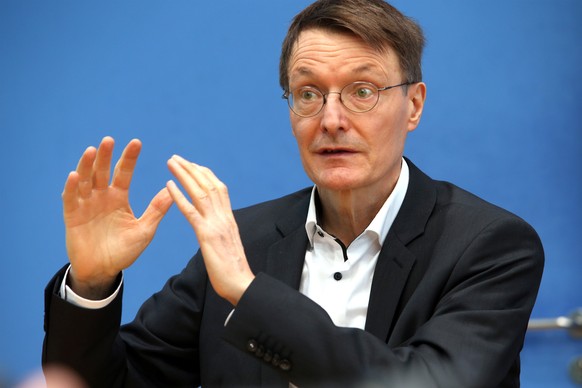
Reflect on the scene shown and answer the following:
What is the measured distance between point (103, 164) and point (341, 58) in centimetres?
56

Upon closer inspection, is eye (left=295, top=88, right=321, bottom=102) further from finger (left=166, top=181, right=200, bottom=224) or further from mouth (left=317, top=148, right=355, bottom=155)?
finger (left=166, top=181, right=200, bottom=224)

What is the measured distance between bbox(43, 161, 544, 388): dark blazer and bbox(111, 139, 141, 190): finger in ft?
0.74

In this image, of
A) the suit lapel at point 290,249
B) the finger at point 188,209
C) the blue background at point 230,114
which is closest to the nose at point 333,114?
the suit lapel at point 290,249

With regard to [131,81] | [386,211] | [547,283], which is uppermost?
[131,81]

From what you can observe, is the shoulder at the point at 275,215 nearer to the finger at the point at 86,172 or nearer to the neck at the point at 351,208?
the neck at the point at 351,208

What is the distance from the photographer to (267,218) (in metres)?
2.21

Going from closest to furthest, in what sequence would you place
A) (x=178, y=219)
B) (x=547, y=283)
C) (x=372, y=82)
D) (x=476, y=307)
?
(x=476, y=307) → (x=372, y=82) → (x=547, y=283) → (x=178, y=219)

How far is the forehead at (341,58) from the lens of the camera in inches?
76.7

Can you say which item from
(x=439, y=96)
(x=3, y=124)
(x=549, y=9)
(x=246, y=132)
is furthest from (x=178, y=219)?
(x=549, y=9)

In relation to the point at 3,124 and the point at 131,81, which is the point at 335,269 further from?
the point at 3,124

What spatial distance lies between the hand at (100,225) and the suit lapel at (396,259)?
481 millimetres

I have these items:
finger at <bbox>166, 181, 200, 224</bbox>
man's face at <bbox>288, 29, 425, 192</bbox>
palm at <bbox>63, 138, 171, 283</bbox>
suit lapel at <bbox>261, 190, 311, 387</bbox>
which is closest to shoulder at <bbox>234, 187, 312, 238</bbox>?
suit lapel at <bbox>261, 190, 311, 387</bbox>

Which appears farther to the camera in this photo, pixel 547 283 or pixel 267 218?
pixel 547 283

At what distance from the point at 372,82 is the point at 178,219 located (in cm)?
113
